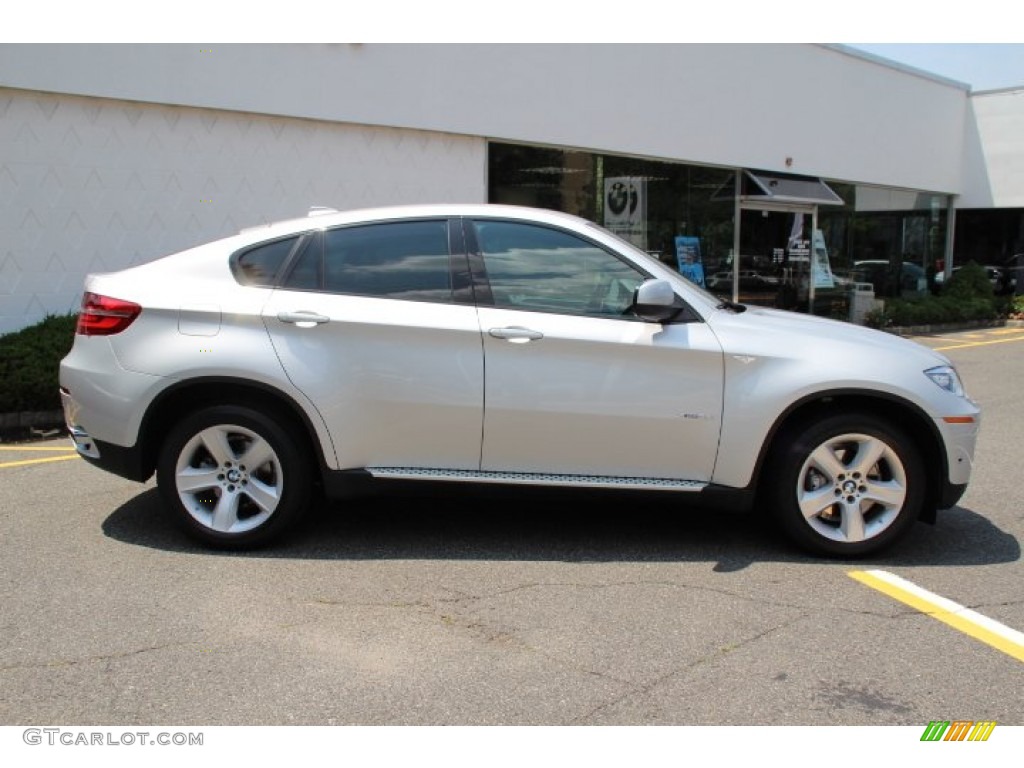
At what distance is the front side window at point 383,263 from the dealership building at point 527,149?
5930 millimetres

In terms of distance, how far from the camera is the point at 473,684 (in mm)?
3178

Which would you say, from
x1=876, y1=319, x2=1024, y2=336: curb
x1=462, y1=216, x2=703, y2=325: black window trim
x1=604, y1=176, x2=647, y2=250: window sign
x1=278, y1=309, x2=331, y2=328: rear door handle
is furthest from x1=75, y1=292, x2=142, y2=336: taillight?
x1=876, y1=319, x2=1024, y2=336: curb

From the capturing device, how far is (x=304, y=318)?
4.33 meters

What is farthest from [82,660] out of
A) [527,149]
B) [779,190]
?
[779,190]

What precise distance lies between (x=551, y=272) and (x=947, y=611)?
249 cm

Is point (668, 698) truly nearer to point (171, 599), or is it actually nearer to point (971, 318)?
point (171, 599)

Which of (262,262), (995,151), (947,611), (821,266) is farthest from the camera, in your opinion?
(995,151)

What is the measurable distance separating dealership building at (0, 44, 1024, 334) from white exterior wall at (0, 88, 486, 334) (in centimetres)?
2

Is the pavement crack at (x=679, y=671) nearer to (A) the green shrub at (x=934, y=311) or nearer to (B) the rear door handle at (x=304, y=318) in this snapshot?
(B) the rear door handle at (x=304, y=318)

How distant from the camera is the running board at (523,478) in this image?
4.38 metres

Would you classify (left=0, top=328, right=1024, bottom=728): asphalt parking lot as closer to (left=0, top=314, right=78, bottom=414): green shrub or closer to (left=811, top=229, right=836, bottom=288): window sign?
(left=0, top=314, right=78, bottom=414): green shrub

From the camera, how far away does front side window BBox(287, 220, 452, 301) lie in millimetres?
4441

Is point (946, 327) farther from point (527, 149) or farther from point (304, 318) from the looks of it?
point (304, 318)

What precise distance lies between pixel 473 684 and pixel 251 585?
145cm
